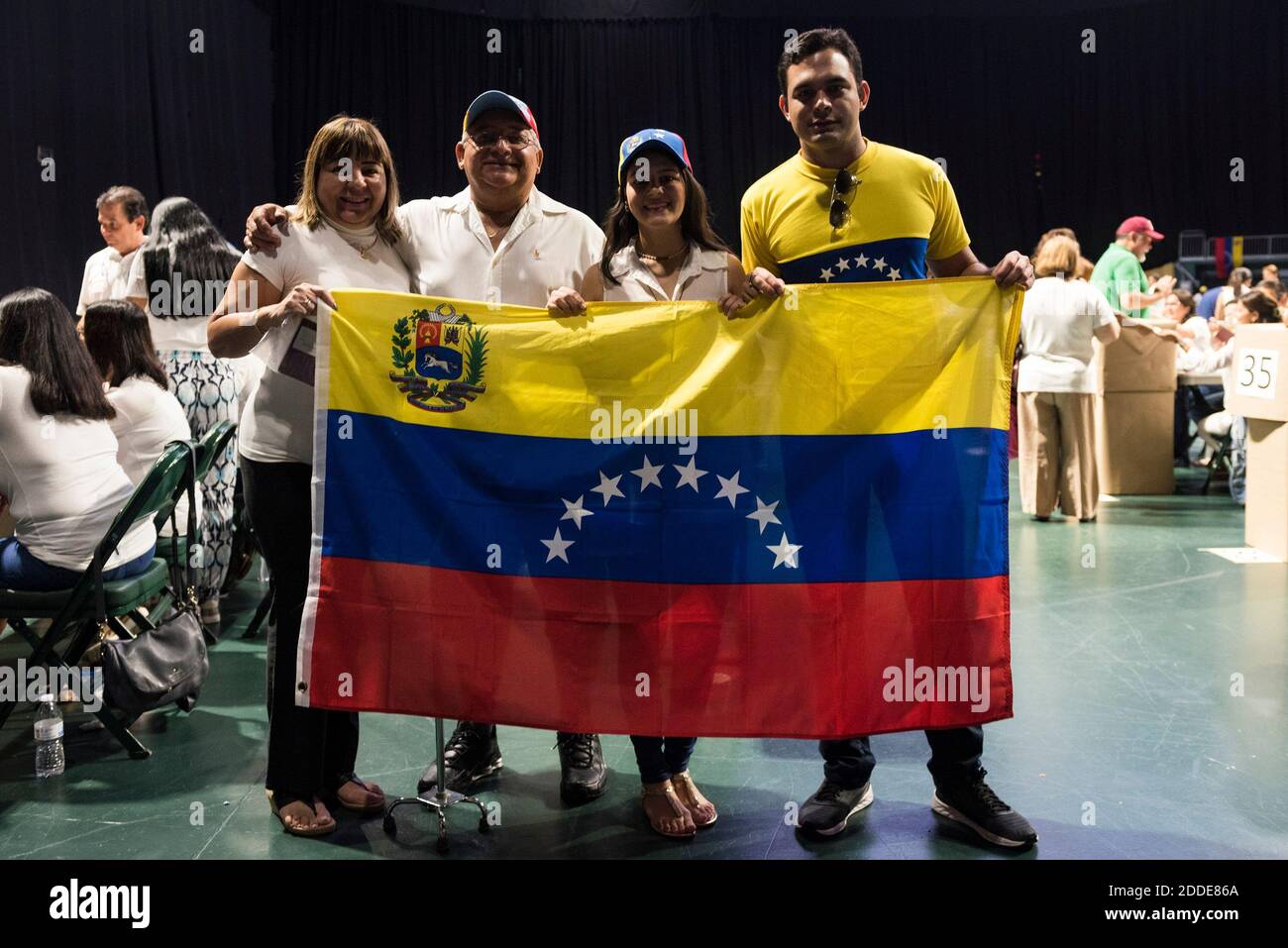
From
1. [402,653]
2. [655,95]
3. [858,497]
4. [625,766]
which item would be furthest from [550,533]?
[655,95]

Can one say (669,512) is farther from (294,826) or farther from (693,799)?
(294,826)

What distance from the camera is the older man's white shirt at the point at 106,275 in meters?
5.44

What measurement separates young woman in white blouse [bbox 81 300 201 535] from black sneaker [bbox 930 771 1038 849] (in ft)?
8.92

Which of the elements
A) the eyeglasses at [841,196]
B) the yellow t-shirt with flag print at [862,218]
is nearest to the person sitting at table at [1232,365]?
the yellow t-shirt with flag print at [862,218]

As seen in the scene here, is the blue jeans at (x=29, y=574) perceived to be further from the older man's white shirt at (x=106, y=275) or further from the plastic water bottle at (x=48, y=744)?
the older man's white shirt at (x=106, y=275)

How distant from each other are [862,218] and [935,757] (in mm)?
1246

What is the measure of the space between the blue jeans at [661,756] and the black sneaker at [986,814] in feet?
1.98

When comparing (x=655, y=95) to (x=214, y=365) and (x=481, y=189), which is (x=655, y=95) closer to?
(x=214, y=365)

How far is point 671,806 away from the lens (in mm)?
2660

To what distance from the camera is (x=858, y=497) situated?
2486 millimetres

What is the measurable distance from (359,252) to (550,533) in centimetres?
80

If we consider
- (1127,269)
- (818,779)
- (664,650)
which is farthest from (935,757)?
(1127,269)

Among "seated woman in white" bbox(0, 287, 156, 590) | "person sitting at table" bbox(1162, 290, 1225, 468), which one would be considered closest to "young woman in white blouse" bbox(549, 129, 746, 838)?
"seated woman in white" bbox(0, 287, 156, 590)

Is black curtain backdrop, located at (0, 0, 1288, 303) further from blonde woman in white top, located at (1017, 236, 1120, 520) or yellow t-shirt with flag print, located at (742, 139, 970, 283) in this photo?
yellow t-shirt with flag print, located at (742, 139, 970, 283)
